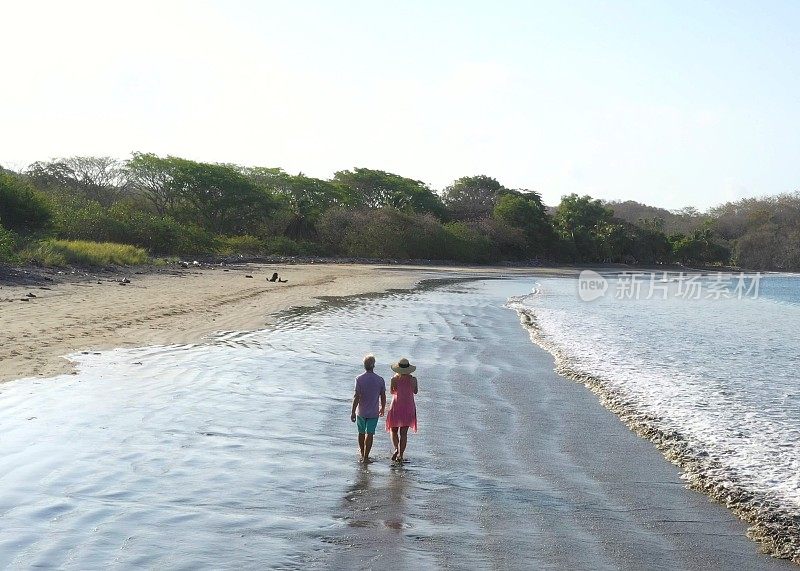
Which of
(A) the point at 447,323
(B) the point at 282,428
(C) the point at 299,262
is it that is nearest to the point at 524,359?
(A) the point at 447,323

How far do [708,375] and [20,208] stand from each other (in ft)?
85.5

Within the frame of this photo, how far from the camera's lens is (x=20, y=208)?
98.3 ft

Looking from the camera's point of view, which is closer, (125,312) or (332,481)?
(332,481)

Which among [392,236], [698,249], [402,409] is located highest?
[698,249]

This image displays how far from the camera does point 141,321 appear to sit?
616 inches

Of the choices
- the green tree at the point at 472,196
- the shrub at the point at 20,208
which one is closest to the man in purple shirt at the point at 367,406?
the shrub at the point at 20,208

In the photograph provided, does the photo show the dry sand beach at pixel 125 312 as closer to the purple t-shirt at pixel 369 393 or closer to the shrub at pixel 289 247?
the purple t-shirt at pixel 369 393

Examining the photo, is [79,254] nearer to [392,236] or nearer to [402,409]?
[402,409]

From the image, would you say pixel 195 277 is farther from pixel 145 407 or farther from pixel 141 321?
pixel 145 407

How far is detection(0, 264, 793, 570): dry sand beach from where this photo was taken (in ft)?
16.5

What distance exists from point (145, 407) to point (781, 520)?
249 inches

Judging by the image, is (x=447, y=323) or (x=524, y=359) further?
(x=447, y=323)

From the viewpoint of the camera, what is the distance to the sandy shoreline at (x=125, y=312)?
11642 mm

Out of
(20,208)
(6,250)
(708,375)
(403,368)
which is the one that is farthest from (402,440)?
(20,208)
